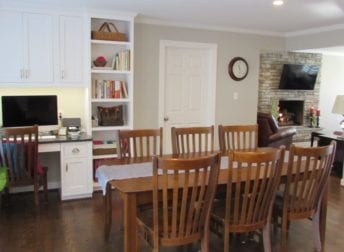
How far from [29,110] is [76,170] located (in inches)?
39.3

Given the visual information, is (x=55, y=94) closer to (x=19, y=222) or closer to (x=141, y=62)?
(x=141, y=62)

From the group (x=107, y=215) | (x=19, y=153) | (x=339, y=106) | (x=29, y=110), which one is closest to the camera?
(x=107, y=215)

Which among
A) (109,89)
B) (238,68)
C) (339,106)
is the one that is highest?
(238,68)

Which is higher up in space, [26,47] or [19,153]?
[26,47]

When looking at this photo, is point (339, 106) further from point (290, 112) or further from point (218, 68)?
point (290, 112)

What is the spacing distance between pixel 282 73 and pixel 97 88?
15.6 ft

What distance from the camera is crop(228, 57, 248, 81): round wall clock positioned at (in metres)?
5.81

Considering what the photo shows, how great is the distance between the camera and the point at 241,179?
257 centimetres

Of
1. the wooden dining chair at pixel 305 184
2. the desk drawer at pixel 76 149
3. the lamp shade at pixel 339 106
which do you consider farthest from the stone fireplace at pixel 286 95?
the wooden dining chair at pixel 305 184

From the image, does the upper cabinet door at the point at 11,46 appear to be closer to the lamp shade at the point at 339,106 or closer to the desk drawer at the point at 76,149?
the desk drawer at the point at 76,149

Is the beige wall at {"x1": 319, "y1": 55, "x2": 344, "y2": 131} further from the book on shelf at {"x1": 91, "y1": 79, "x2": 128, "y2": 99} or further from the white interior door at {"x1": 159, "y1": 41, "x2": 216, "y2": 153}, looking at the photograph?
the book on shelf at {"x1": 91, "y1": 79, "x2": 128, "y2": 99}

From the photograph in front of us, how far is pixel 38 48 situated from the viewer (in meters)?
4.30

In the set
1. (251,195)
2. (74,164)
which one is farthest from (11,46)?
(251,195)

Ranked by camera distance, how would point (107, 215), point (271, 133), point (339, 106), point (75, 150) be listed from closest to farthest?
point (107, 215)
point (75, 150)
point (339, 106)
point (271, 133)
